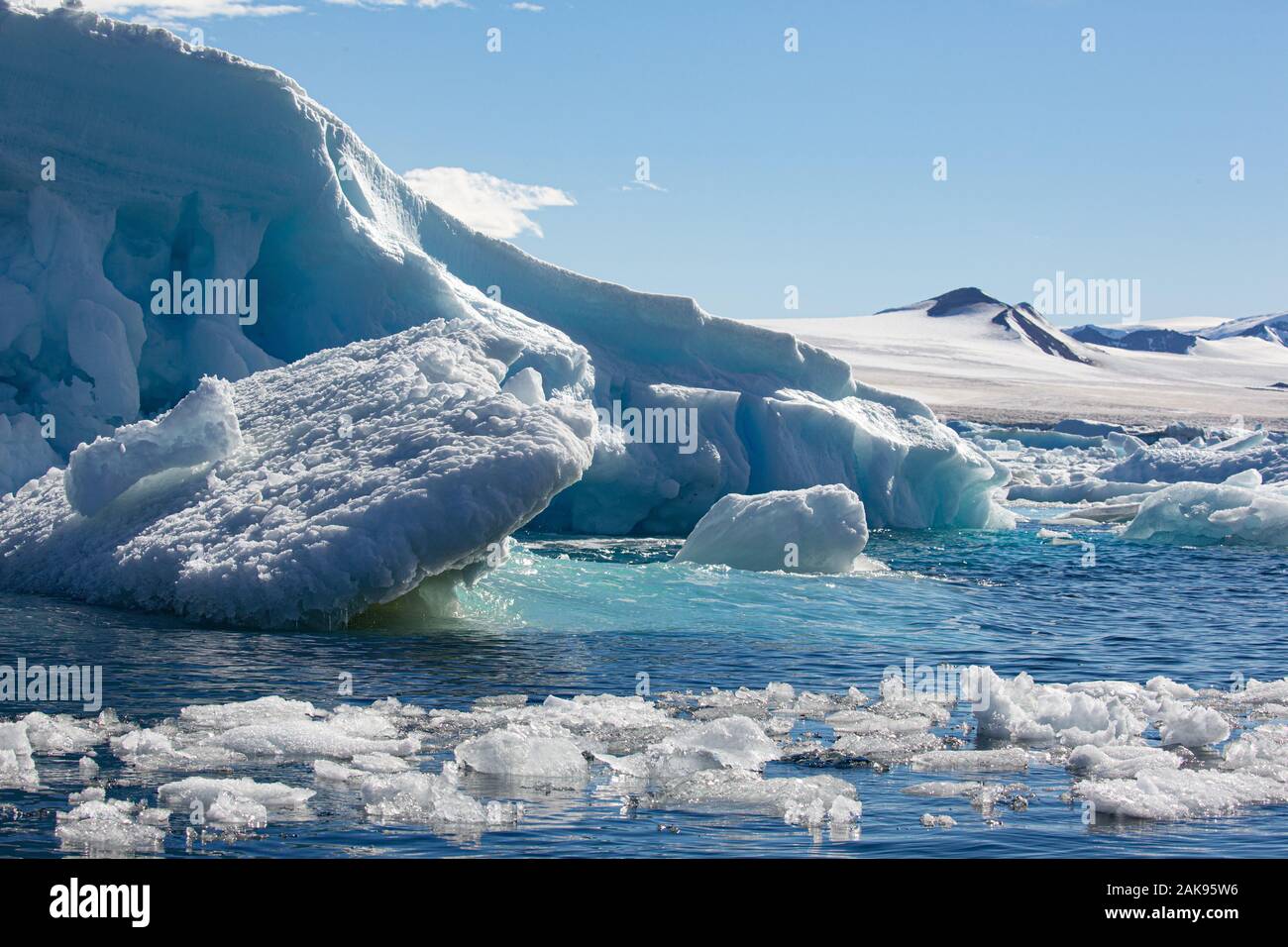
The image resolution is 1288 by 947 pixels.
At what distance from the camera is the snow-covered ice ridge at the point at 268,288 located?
17406mm

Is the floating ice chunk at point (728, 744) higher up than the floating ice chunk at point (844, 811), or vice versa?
the floating ice chunk at point (728, 744)

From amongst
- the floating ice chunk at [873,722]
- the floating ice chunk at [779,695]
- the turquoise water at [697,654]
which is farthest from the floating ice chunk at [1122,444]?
the floating ice chunk at [873,722]

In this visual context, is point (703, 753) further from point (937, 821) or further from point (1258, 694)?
point (1258, 694)

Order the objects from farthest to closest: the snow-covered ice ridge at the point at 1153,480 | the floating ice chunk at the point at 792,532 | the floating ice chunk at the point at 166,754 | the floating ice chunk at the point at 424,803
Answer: the snow-covered ice ridge at the point at 1153,480 < the floating ice chunk at the point at 792,532 < the floating ice chunk at the point at 166,754 < the floating ice chunk at the point at 424,803

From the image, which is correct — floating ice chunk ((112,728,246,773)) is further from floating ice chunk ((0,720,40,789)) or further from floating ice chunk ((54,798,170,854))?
floating ice chunk ((54,798,170,854))

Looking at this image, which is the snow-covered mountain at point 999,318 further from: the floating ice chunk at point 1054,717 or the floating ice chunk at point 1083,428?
the floating ice chunk at point 1054,717

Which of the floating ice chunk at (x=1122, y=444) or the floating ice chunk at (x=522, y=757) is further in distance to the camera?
the floating ice chunk at (x=1122, y=444)

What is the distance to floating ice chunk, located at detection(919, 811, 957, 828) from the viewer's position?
19.5 ft

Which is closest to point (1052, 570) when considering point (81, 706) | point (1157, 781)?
point (1157, 781)

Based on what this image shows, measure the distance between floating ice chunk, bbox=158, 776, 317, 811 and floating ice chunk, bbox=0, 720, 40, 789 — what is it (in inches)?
Answer: 27.0

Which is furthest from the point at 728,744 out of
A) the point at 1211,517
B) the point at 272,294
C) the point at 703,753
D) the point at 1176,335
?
the point at 1176,335

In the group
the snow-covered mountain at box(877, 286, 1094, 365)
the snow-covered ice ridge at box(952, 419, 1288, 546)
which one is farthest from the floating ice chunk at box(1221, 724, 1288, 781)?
the snow-covered mountain at box(877, 286, 1094, 365)

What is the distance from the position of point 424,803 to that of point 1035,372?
3044 inches
